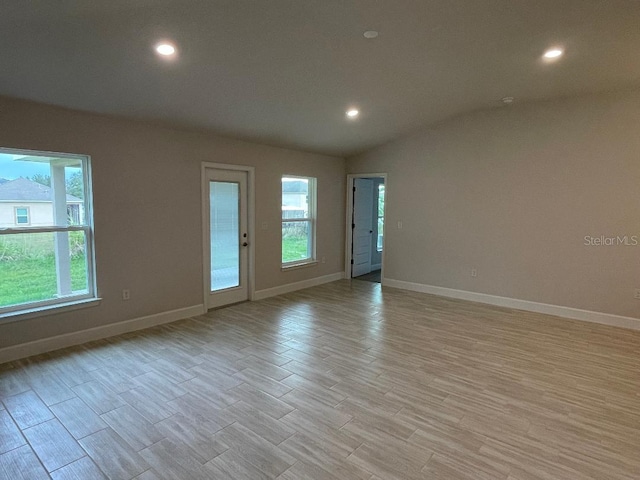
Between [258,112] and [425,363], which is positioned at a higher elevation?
[258,112]

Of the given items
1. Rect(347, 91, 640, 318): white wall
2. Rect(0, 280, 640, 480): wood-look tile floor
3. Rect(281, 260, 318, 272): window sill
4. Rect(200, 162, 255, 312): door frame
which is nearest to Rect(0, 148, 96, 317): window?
Rect(0, 280, 640, 480): wood-look tile floor

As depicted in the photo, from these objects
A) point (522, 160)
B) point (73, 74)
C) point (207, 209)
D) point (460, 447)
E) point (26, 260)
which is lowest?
point (460, 447)

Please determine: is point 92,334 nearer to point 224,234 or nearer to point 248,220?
point 224,234

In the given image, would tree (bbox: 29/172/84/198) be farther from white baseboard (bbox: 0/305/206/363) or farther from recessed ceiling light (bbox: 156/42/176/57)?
recessed ceiling light (bbox: 156/42/176/57)

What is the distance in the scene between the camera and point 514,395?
9.33 feet

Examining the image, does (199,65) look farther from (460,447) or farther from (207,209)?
(460,447)

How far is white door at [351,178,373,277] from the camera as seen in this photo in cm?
722

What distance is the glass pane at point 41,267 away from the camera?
3418mm

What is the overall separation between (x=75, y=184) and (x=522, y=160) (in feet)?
18.5

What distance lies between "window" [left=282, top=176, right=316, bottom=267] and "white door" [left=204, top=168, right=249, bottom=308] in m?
0.90

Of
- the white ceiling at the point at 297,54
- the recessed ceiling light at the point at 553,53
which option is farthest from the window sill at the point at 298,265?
the recessed ceiling light at the point at 553,53

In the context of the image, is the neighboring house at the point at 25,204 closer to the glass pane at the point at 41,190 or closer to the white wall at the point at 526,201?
the glass pane at the point at 41,190

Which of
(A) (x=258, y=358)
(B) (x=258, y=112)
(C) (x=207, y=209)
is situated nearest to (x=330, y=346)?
(A) (x=258, y=358)

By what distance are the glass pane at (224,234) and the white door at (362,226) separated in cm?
271
